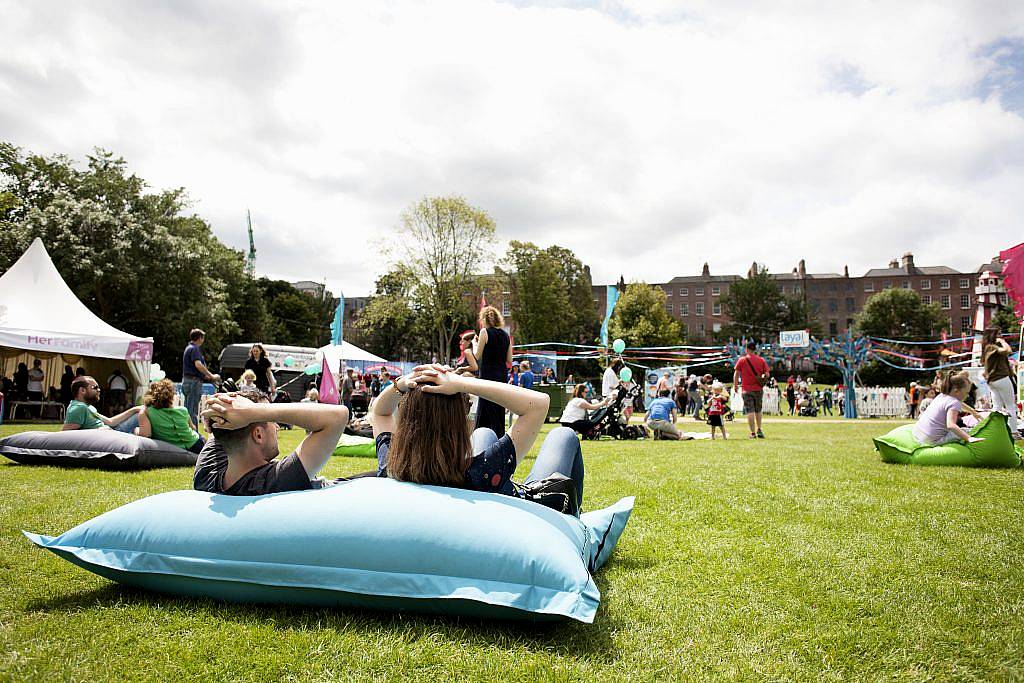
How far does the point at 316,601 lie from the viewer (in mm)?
2998

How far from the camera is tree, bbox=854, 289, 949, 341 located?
63.2 m

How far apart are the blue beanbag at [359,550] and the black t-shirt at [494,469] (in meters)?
0.12

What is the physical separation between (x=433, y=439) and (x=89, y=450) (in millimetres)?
6395

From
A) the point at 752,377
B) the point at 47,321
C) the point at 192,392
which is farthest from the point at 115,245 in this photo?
the point at 752,377

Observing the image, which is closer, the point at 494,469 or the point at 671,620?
the point at 671,620

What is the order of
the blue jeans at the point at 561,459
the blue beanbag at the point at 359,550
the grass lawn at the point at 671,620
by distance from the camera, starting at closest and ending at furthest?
the grass lawn at the point at 671,620, the blue beanbag at the point at 359,550, the blue jeans at the point at 561,459

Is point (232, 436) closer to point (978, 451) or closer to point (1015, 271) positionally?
point (978, 451)

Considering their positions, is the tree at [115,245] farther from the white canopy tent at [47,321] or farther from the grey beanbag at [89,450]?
the grey beanbag at [89,450]

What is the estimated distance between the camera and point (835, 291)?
82688 millimetres

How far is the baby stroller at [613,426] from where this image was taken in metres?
13.4

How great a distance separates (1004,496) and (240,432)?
6.22 metres

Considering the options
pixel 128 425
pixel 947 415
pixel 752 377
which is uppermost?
pixel 752 377

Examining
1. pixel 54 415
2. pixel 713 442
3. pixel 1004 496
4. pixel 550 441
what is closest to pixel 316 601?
pixel 550 441

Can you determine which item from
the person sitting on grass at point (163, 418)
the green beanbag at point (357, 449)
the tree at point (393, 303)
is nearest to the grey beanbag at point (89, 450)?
the person sitting on grass at point (163, 418)
